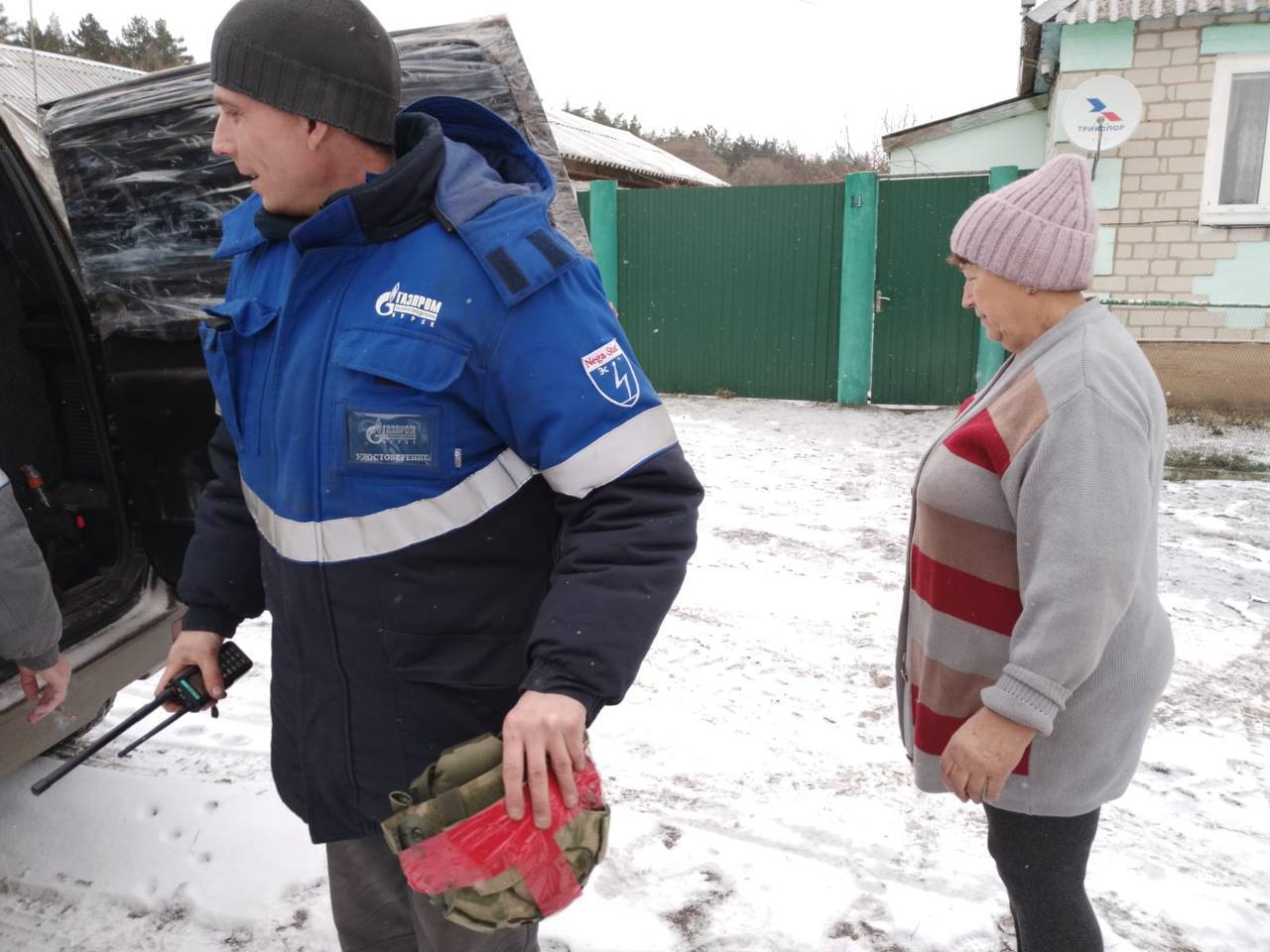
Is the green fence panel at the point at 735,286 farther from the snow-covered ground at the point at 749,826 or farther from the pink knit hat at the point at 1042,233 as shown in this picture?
the pink knit hat at the point at 1042,233

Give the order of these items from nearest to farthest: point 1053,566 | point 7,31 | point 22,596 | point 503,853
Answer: point 503,853 → point 1053,566 → point 22,596 → point 7,31

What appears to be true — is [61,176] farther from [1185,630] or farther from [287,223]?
[1185,630]

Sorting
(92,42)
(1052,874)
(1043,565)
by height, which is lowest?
(1052,874)

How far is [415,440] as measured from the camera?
136 centimetres

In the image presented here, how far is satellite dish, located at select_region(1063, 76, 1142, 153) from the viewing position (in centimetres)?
791

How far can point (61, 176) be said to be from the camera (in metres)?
2.78

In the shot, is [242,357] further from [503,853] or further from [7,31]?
[7,31]

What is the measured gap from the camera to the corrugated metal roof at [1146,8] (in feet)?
25.5

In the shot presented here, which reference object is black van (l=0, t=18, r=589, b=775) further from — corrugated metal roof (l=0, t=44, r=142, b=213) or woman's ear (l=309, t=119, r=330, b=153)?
woman's ear (l=309, t=119, r=330, b=153)

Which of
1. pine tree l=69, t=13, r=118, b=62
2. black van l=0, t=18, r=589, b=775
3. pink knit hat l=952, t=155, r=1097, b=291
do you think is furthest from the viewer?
pine tree l=69, t=13, r=118, b=62

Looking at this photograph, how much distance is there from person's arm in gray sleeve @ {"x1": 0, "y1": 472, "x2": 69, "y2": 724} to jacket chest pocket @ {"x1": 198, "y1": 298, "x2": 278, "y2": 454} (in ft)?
2.06

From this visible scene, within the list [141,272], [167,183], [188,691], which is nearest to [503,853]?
[188,691]

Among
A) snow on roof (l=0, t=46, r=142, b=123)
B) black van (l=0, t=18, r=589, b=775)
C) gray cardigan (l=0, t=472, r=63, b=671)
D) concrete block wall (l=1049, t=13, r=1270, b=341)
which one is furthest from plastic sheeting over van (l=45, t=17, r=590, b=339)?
concrete block wall (l=1049, t=13, r=1270, b=341)

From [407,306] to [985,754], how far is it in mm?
1179
